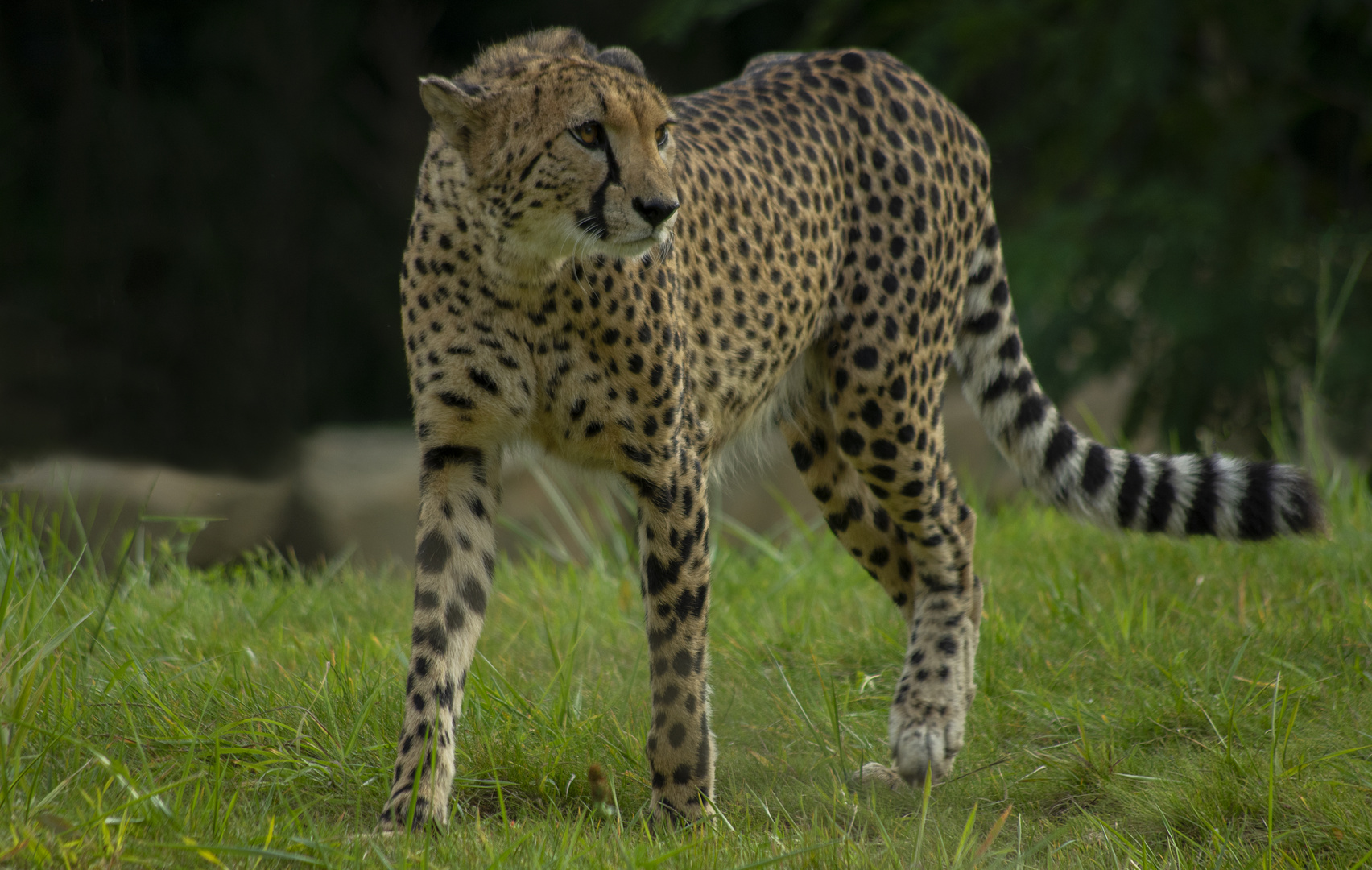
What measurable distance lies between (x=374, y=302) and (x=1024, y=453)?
13.7ft

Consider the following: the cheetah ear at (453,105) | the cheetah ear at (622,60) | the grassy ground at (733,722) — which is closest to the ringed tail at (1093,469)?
the grassy ground at (733,722)

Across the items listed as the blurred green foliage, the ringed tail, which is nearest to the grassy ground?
the ringed tail

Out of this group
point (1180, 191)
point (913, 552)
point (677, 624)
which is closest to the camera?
point (677, 624)

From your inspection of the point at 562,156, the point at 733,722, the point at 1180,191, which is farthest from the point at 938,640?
the point at 1180,191

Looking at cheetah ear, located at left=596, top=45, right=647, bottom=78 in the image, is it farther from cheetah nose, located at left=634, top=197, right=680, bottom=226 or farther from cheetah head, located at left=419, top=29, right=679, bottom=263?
cheetah nose, located at left=634, top=197, right=680, bottom=226

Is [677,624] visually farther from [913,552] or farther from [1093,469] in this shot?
[1093,469]

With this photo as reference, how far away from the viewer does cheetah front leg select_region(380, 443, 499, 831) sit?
7.41 ft

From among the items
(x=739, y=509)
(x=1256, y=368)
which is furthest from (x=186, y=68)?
(x=1256, y=368)

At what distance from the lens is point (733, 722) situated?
2.89 meters

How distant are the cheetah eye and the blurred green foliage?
1.75 meters

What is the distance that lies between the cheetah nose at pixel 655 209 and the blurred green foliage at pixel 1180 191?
6.16 ft

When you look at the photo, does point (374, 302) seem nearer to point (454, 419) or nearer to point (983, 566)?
point (983, 566)

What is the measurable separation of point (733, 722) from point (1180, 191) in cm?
252

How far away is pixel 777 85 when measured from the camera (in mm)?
3154
